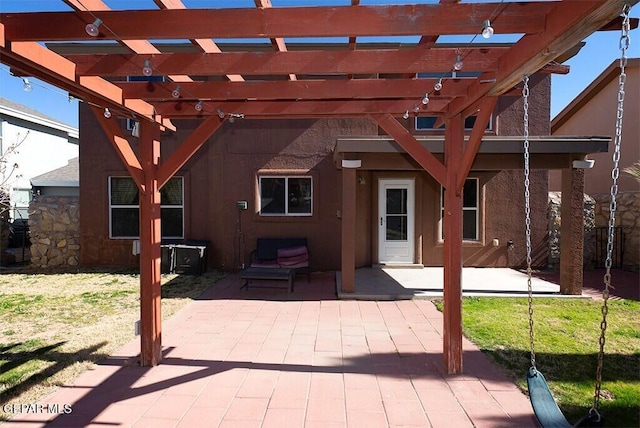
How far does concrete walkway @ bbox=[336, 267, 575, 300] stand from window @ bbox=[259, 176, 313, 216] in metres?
1.94

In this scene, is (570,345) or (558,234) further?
(558,234)

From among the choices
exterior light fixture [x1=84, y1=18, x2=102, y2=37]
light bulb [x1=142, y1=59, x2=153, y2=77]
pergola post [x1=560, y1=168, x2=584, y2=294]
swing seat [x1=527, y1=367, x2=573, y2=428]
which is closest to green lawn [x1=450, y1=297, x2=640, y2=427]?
pergola post [x1=560, y1=168, x2=584, y2=294]

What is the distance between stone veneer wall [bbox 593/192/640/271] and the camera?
9.96 metres

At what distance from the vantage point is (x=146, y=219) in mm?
4312

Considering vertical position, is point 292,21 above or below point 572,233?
above

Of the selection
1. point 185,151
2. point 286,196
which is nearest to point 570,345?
point 185,151

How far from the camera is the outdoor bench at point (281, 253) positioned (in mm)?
9000

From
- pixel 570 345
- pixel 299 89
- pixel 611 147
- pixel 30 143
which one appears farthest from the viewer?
pixel 30 143

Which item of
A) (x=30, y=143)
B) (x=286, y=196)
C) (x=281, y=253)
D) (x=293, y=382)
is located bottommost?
(x=293, y=382)

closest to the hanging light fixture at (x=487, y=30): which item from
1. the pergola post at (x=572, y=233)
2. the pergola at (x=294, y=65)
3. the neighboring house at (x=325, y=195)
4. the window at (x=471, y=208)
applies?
the pergola at (x=294, y=65)

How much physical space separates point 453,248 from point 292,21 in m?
2.78

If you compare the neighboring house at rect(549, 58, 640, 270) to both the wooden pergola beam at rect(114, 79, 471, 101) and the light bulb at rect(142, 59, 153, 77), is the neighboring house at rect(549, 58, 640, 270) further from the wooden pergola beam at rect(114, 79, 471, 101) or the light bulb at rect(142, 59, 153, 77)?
the light bulb at rect(142, 59, 153, 77)

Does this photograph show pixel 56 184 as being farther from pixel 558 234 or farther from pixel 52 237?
pixel 558 234

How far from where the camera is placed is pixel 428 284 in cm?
812
